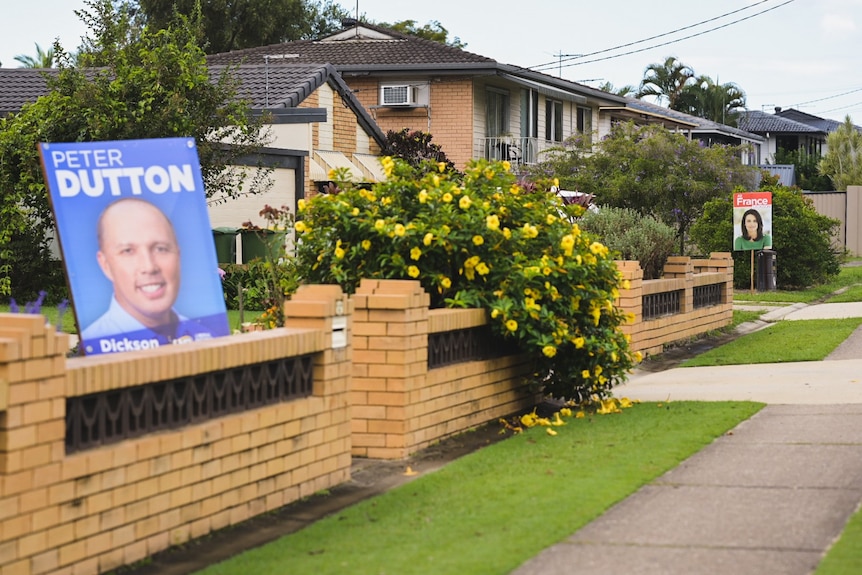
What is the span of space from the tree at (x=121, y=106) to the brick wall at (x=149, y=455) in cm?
881

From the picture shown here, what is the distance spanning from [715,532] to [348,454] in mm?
2660

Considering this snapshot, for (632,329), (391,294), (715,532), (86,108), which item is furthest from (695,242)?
(715,532)

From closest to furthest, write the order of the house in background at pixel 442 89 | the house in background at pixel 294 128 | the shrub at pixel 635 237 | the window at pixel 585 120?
the shrub at pixel 635 237, the house in background at pixel 294 128, the house in background at pixel 442 89, the window at pixel 585 120

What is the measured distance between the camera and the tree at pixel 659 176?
2969cm

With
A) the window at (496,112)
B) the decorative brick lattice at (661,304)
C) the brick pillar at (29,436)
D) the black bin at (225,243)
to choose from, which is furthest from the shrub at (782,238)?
the brick pillar at (29,436)

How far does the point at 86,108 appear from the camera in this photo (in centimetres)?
1670

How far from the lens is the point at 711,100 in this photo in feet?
275

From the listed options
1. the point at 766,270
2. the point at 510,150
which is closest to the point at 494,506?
the point at 766,270

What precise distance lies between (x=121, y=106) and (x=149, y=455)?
10.6m

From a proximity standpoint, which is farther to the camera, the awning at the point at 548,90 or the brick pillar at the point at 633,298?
the awning at the point at 548,90

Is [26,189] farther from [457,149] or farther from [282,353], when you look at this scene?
[457,149]

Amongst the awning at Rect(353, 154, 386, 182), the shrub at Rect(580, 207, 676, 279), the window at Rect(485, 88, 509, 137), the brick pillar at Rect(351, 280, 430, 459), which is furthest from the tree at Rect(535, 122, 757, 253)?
the brick pillar at Rect(351, 280, 430, 459)

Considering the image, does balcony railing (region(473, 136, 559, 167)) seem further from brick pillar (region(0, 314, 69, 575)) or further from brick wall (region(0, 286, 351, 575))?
brick pillar (region(0, 314, 69, 575))

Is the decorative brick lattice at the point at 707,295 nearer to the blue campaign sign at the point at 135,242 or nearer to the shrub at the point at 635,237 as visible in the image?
the shrub at the point at 635,237
